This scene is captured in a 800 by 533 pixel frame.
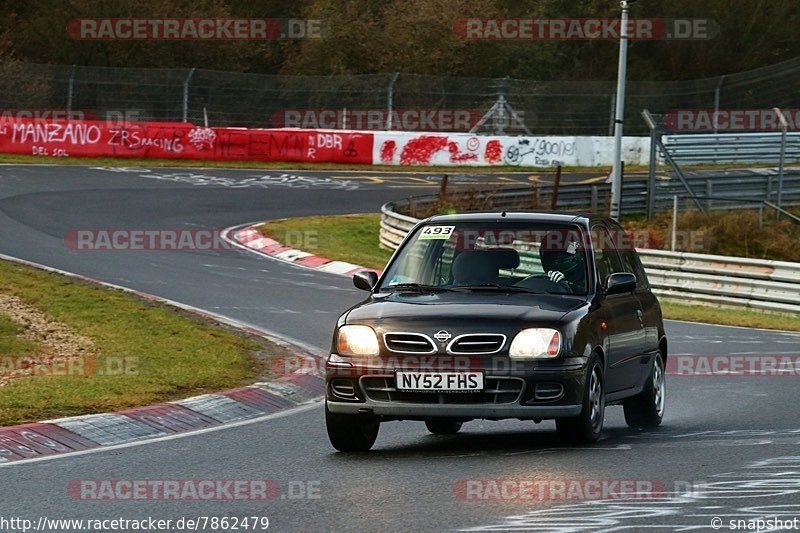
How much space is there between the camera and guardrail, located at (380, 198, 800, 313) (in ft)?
77.7

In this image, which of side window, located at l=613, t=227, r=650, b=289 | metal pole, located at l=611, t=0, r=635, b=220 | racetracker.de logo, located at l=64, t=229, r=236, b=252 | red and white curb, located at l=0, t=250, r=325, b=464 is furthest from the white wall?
side window, located at l=613, t=227, r=650, b=289

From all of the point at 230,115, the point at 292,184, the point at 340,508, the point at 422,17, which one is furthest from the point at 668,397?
the point at 422,17

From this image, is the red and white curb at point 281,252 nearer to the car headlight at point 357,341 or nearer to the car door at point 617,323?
the car door at point 617,323

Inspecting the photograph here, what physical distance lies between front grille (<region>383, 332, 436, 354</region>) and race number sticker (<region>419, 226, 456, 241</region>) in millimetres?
1374

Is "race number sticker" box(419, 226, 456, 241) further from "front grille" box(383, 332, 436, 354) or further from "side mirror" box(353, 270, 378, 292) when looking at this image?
"front grille" box(383, 332, 436, 354)

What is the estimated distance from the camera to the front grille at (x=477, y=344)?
9.19m

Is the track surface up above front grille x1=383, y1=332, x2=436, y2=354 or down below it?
below

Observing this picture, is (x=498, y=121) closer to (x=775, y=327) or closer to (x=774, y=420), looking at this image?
(x=775, y=327)

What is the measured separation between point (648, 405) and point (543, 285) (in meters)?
1.82

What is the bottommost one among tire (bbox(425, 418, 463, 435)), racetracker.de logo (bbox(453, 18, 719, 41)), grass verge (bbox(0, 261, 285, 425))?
grass verge (bbox(0, 261, 285, 425))

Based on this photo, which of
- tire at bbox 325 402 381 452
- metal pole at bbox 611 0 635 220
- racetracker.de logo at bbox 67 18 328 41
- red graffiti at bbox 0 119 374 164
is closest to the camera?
tire at bbox 325 402 381 452

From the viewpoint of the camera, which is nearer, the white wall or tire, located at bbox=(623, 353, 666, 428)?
tire, located at bbox=(623, 353, 666, 428)

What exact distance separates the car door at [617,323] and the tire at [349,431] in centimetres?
173

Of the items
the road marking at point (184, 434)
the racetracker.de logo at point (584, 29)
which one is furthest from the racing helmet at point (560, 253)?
the racetracker.de logo at point (584, 29)
